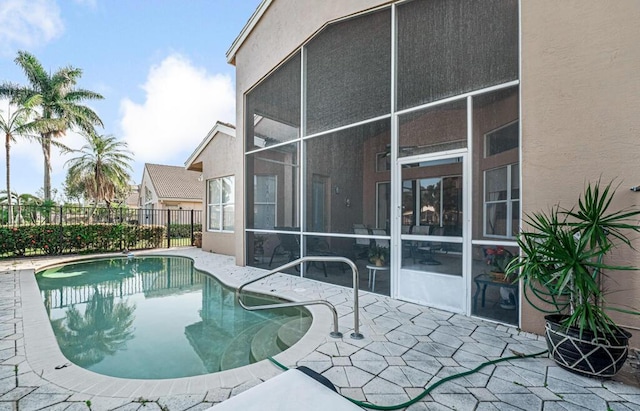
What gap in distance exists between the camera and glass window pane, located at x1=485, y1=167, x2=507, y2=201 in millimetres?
4078

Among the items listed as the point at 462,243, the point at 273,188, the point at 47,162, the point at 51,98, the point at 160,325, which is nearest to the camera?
the point at 462,243

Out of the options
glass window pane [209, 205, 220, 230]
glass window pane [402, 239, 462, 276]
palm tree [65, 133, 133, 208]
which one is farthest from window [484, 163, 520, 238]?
palm tree [65, 133, 133, 208]

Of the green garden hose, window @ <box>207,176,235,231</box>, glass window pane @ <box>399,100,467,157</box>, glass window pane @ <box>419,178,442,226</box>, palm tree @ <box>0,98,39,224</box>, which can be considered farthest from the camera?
palm tree @ <box>0,98,39,224</box>

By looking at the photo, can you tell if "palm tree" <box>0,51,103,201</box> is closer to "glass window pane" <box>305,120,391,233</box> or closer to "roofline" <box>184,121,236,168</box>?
"roofline" <box>184,121,236,168</box>

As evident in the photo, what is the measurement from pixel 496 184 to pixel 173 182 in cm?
2608

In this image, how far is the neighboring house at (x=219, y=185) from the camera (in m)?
10.9

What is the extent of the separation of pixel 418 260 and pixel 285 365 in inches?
115

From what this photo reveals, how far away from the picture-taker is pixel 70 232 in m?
10.7

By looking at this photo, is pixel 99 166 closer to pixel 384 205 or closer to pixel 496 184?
pixel 384 205

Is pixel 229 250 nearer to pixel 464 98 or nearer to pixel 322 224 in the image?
pixel 322 224

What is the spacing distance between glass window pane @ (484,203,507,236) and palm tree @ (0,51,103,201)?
21.3m

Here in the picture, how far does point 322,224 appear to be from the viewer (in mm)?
6422

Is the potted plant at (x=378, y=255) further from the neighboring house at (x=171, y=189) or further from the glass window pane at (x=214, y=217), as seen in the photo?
the neighboring house at (x=171, y=189)

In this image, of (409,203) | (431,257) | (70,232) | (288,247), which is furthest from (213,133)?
(431,257)
